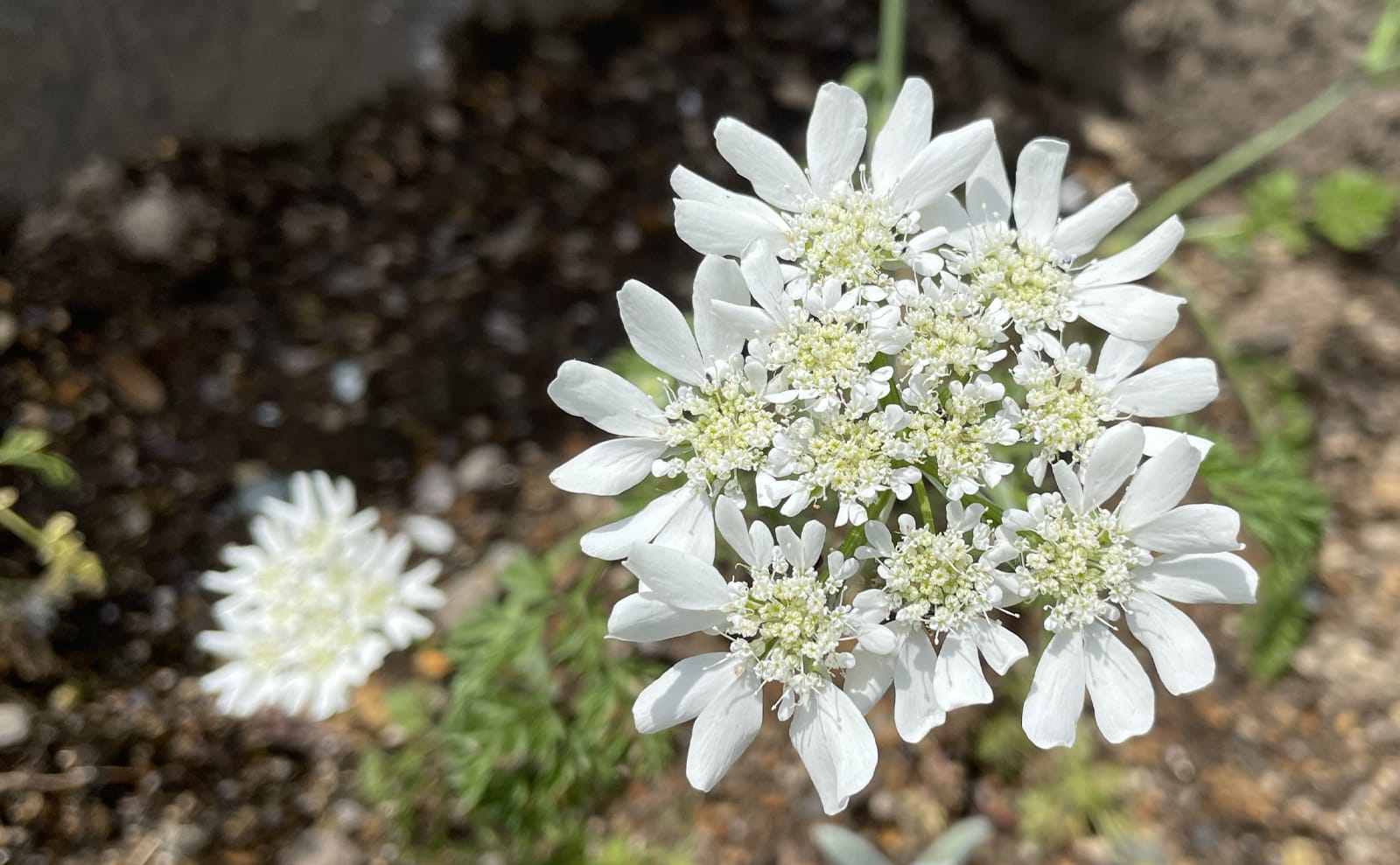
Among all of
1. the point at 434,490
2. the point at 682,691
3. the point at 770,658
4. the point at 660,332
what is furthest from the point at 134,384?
the point at 770,658

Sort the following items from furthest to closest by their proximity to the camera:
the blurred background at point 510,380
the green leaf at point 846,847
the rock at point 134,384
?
the rock at point 134,384 < the blurred background at point 510,380 < the green leaf at point 846,847

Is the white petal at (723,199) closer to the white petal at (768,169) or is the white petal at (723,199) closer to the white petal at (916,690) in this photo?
the white petal at (768,169)

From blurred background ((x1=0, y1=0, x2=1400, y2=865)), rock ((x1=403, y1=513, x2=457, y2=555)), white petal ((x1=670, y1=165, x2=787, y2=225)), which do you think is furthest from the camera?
rock ((x1=403, y1=513, x2=457, y2=555))

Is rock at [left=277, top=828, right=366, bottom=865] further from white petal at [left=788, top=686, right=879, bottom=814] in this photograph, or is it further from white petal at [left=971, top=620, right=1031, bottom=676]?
white petal at [left=971, top=620, right=1031, bottom=676]

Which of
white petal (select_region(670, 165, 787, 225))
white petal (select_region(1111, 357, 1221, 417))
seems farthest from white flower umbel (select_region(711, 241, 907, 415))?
white petal (select_region(1111, 357, 1221, 417))

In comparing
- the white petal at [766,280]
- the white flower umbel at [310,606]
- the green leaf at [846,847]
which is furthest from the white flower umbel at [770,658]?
the white flower umbel at [310,606]

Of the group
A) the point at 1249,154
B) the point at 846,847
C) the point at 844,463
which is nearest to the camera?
the point at 844,463

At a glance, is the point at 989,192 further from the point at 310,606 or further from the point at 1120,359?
the point at 310,606
